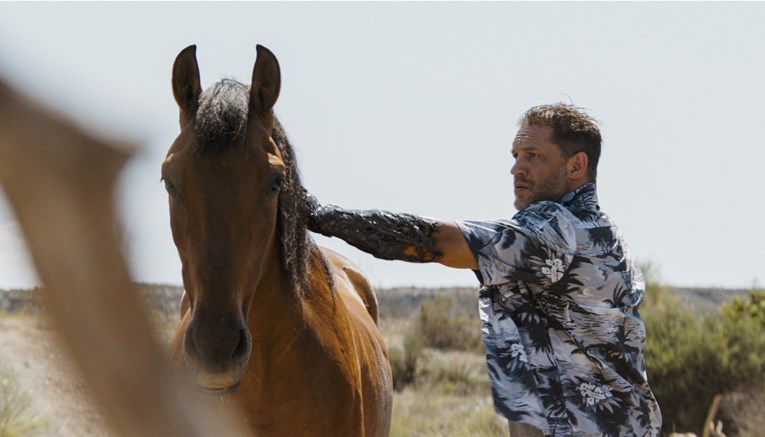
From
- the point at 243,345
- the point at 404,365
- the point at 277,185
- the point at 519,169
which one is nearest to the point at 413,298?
the point at 404,365

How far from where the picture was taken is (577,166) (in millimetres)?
3424

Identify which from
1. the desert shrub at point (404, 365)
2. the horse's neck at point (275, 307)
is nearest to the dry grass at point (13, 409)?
the horse's neck at point (275, 307)

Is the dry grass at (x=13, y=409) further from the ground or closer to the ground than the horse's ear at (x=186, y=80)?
closer to the ground

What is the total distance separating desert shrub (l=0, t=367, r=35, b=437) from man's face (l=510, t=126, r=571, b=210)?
456 centimetres

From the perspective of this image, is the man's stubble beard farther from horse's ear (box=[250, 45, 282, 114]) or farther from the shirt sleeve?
horse's ear (box=[250, 45, 282, 114])

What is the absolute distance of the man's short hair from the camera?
11.3 feet

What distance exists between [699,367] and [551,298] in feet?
28.1

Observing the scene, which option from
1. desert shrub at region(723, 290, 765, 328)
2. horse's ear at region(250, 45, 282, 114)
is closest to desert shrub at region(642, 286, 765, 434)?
desert shrub at region(723, 290, 765, 328)

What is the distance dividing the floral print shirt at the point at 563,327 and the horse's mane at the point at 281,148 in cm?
56

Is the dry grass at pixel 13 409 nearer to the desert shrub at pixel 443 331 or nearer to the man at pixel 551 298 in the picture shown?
the man at pixel 551 298

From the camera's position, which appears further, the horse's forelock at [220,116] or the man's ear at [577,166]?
the man's ear at [577,166]

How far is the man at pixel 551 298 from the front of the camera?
9.90ft

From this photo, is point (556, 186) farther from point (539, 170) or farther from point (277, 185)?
→ point (277, 185)

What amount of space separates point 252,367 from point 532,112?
146 centimetres
